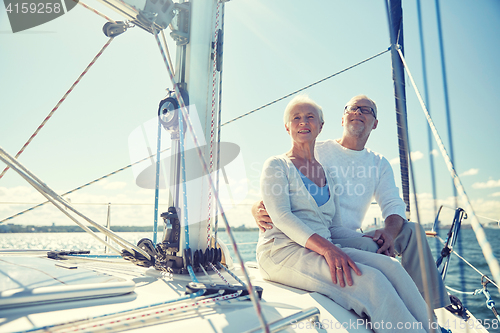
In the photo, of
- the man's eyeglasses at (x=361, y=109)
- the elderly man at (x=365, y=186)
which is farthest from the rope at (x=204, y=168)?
the man's eyeglasses at (x=361, y=109)

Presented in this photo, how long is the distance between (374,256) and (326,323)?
36cm

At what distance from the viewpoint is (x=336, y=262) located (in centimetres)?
112

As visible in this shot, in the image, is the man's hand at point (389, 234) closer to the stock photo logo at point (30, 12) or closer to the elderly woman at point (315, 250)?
the elderly woman at point (315, 250)

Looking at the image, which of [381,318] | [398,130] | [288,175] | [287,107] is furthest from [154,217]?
[398,130]

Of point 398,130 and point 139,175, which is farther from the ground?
point 398,130

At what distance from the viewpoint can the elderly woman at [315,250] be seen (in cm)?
103

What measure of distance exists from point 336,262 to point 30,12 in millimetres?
1659

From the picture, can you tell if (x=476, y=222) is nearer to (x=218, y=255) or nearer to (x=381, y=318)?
(x=381, y=318)

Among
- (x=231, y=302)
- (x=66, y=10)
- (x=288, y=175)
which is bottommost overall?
(x=231, y=302)

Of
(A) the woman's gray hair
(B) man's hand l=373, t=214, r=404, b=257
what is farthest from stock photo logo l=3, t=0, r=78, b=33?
(B) man's hand l=373, t=214, r=404, b=257

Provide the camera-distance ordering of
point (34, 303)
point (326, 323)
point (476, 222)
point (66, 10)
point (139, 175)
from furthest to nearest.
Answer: point (139, 175), point (66, 10), point (326, 323), point (34, 303), point (476, 222)

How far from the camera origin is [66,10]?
58.6 inches

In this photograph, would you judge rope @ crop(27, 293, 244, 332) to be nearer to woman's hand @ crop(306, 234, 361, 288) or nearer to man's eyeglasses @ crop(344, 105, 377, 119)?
woman's hand @ crop(306, 234, 361, 288)

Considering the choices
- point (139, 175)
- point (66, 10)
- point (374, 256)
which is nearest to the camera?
point (374, 256)
